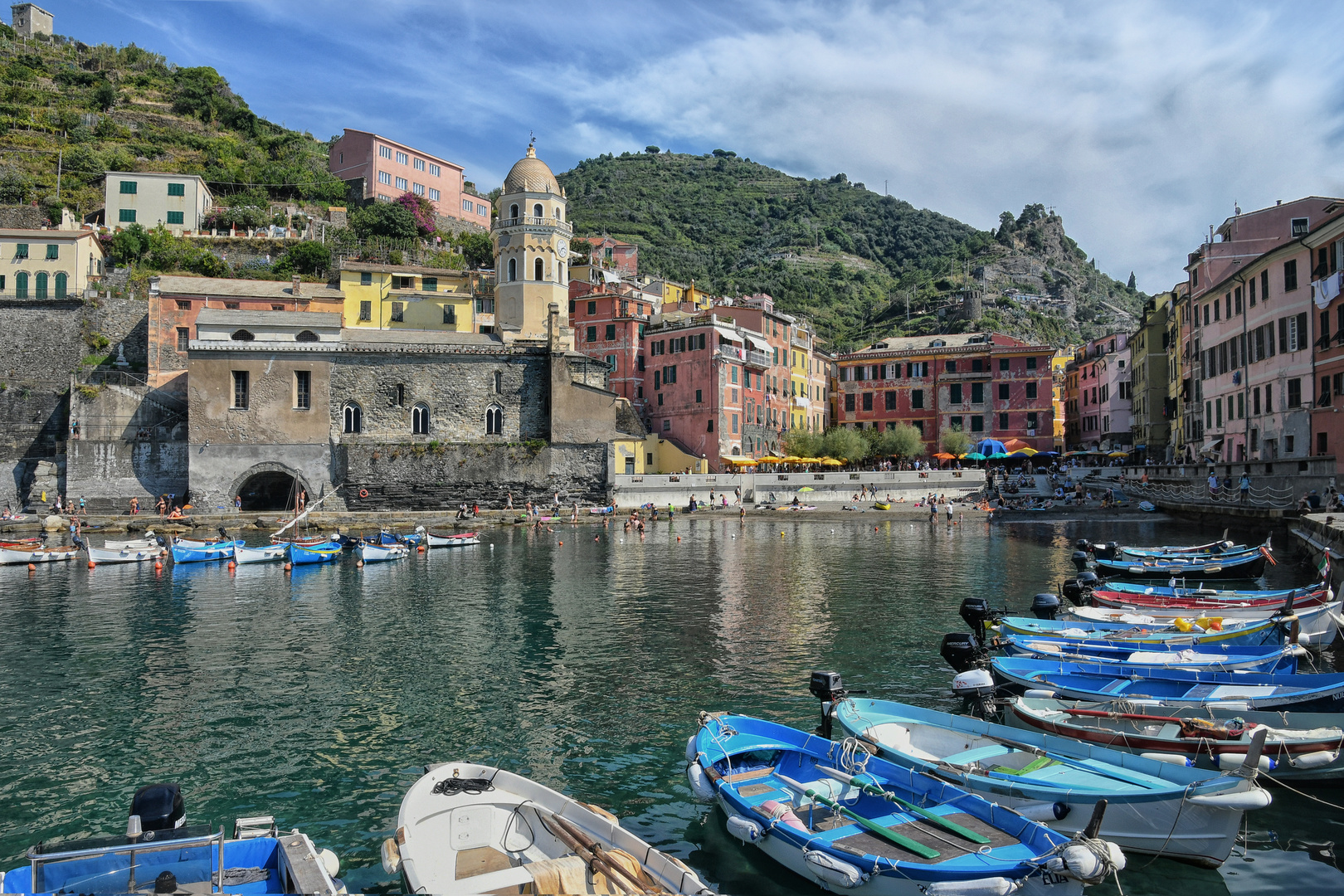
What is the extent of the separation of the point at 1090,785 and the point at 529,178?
55781mm

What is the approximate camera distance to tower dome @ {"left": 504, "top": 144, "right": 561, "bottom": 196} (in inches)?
2297

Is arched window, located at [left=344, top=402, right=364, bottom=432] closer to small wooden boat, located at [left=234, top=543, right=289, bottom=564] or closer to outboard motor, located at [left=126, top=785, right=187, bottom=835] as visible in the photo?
small wooden boat, located at [left=234, top=543, right=289, bottom=564]

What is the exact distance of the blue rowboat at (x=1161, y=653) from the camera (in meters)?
13.8

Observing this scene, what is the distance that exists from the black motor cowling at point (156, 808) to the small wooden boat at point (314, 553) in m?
27.9

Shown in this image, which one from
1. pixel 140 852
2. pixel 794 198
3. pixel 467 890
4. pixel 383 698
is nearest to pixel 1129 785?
pixel 467 890

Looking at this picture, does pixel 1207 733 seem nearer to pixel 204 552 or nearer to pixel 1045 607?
pixel 1045 607

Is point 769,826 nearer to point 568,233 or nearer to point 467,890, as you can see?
point 467,890

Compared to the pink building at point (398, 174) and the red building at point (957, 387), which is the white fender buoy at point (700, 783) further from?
the pink building at point (398, 174)

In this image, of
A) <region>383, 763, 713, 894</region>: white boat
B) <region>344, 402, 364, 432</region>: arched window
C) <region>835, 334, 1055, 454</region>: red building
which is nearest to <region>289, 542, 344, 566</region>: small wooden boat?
<region>344, 402, 364, 432</region>: arched window

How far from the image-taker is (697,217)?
152 meters

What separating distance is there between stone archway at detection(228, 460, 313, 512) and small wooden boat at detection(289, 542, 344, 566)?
15.7m

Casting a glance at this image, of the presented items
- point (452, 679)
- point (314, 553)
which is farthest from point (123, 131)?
point (452, 679)

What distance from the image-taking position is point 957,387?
67.2 m

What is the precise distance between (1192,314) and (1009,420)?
17112 mm
